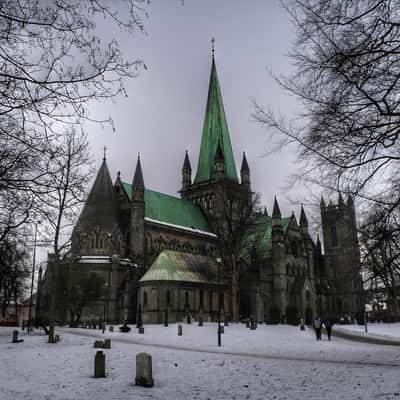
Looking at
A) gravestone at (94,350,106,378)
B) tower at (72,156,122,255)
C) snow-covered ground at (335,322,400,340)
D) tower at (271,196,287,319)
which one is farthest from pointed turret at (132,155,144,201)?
gravestone at (94,350,106,378)

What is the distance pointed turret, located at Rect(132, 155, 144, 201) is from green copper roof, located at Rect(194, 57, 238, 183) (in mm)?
18278

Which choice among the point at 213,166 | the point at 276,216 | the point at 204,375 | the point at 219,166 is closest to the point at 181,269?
the point at 276,216

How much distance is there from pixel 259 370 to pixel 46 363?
7052 millimetres

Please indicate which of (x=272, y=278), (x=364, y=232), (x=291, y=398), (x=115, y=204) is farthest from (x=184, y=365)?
(x=272, y=278)

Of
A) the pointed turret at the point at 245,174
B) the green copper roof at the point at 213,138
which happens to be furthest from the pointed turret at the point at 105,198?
the pointed turret at the point at 245,174

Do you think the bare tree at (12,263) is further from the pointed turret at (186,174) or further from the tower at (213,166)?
the pointed turret at (186,174)

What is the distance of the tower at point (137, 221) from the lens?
55156 millimetres

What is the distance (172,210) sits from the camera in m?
66.6

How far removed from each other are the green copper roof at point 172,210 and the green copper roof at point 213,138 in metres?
7.59

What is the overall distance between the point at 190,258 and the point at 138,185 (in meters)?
11.5

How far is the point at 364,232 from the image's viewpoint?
12.8m

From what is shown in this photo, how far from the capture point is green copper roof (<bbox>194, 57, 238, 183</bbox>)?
77.2m

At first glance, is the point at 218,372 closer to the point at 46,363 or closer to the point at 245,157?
the point at 46,363

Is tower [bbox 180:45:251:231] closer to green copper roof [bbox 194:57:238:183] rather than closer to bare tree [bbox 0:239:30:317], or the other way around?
green copper roof [bbox 194:57:238:183]
